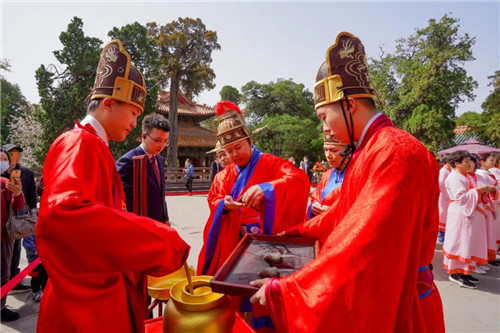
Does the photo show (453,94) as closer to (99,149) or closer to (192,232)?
(192,232)

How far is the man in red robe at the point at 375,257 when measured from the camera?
3.61ft

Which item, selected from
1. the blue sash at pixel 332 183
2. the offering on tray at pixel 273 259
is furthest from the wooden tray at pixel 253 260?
the blue sash at pixel 332 183

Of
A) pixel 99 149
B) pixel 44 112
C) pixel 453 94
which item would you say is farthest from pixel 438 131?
pixel 44 112

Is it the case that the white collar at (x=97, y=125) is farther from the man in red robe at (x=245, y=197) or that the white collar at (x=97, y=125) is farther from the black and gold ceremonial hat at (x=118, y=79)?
the man in red robe at (x=245, y=197)

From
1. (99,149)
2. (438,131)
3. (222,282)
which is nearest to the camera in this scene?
(222,282)

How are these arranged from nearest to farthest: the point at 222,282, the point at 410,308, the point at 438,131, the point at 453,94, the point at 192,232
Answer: the point at 410,308 → the point at 222,282 → the point at 192,232 → the point at 438,131 → the point at 453,94

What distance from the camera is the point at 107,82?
6.01 feet

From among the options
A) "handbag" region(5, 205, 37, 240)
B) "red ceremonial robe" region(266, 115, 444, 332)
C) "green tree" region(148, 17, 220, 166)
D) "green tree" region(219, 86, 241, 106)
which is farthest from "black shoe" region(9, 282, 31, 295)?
"green tree" region(219, 86, 241, 106)

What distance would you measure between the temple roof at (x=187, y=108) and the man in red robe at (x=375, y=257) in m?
26.4

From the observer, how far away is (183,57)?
72.6 feet

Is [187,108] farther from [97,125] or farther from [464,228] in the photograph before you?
[97,125]

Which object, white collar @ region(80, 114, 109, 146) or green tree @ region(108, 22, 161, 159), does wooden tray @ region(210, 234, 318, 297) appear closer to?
white collar @ region(80, 114, 109, 146)

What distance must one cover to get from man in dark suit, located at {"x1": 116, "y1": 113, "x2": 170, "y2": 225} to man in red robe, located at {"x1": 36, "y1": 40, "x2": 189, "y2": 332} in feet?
4.98

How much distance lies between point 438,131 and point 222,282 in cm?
2343
